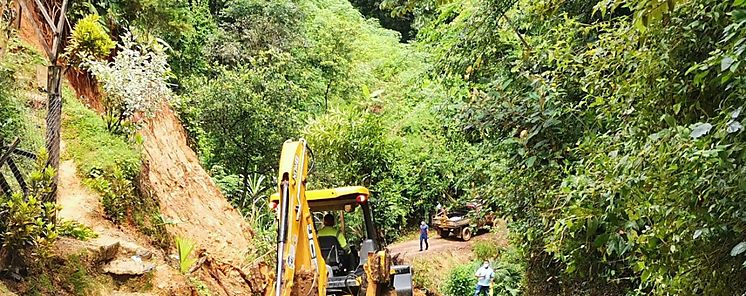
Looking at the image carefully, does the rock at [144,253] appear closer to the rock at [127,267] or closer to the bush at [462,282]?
the rock at [127,267]

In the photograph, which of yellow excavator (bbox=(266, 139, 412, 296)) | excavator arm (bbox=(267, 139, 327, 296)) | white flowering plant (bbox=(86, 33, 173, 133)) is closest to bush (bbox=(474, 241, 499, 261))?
yellow excavator (bbox=(266, 139, 412, 296))

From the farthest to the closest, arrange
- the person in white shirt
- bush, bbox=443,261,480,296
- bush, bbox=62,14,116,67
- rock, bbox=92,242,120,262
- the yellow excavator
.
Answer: bush, bbox=443,261,480,296, the person in white shirt, bush, bbox=62,14,116,67, rock, bbox=92,242,120,262, the yellow excavator

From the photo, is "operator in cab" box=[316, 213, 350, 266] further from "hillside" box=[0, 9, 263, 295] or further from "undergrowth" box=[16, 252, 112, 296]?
"undergrowth" box=[16, 252, 112, 296]

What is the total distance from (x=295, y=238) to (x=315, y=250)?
68 cm

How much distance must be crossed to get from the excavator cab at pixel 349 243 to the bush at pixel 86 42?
3.30 meters

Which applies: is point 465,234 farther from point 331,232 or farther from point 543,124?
point 543,124

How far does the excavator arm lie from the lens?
511 cm

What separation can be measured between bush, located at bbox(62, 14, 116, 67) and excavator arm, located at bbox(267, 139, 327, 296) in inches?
164

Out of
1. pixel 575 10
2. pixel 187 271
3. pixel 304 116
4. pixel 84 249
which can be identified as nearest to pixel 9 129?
pixel 84 249

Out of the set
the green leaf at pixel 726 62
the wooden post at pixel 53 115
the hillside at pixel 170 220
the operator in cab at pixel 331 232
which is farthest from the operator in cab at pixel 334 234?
the green leaf at pixel 726 62

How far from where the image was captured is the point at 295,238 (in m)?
5.47

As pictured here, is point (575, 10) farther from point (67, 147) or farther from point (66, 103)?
point (66, 103)

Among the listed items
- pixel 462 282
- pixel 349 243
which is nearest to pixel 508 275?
pixel 462 282

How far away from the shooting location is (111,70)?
9367 millimetres
